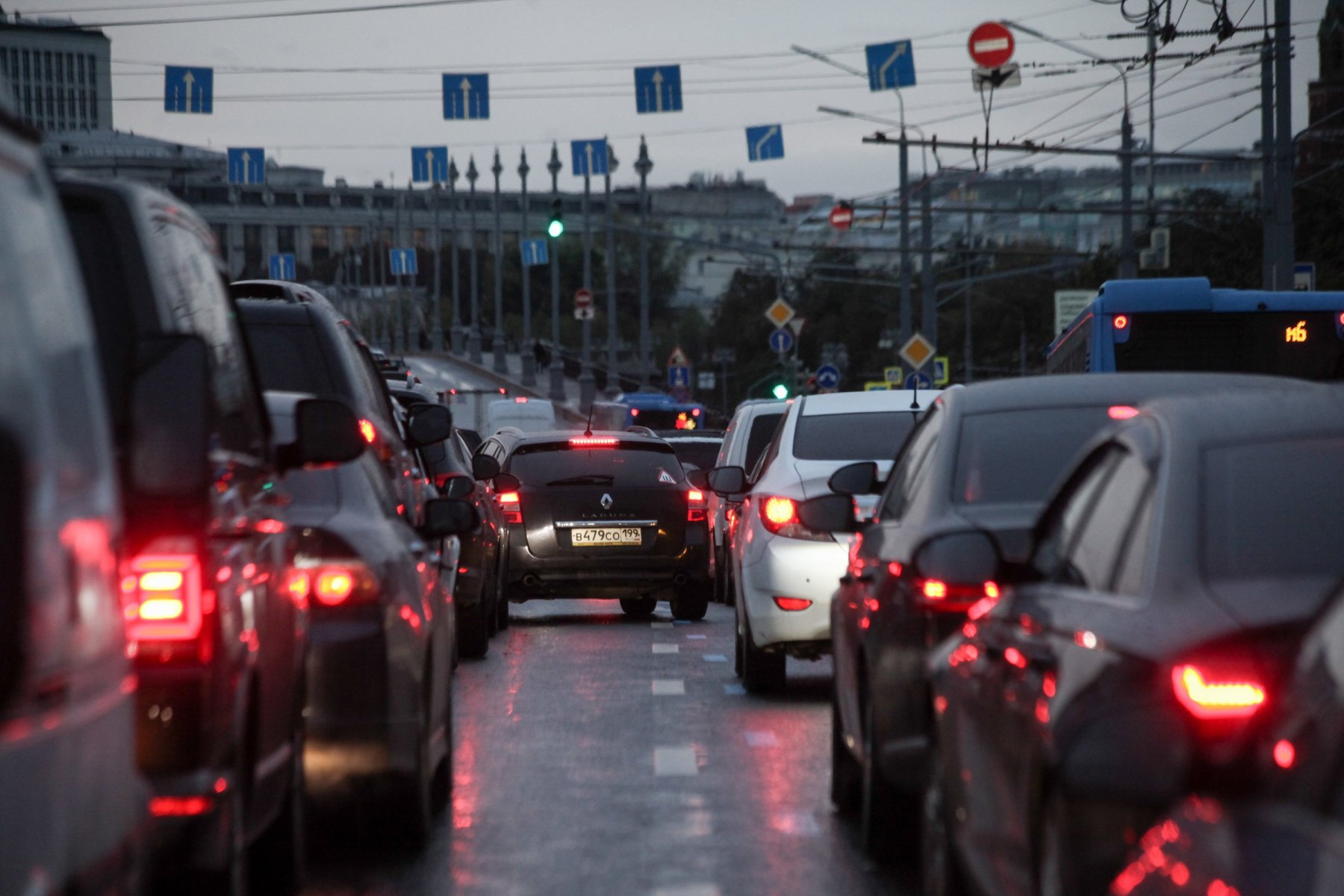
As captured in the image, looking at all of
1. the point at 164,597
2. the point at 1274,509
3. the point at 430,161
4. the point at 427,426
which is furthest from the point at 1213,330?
the point at 430,161

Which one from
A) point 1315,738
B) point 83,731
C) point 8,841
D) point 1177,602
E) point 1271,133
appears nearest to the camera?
point 1315,738

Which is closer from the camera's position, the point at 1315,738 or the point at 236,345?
the point at 1315,738

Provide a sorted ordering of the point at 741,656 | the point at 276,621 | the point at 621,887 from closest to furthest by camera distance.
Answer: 1. the point at 276,621
2. the point at 621,887
3. the point at 741,656

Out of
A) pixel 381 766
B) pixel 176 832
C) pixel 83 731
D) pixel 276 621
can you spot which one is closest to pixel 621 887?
pixel 381 766

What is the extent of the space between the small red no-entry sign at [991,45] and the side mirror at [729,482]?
60.7ft

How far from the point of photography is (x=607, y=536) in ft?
65.7

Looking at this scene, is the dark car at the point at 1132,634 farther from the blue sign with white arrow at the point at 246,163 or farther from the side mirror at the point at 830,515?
the blue sign with white arrow at the point at 246,163

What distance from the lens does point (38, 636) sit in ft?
10.8

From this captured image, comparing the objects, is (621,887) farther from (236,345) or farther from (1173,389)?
(1173,389)

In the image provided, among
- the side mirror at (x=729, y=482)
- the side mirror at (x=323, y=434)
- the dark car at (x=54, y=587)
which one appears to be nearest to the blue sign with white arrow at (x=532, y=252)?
the side mirror at (x=729, y=482)

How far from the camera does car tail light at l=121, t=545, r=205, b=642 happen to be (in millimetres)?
5066

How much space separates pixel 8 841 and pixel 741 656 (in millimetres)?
10918

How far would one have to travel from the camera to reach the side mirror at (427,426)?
12.5 metres

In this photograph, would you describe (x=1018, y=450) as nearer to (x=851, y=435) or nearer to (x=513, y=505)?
(x=851, y=435)
